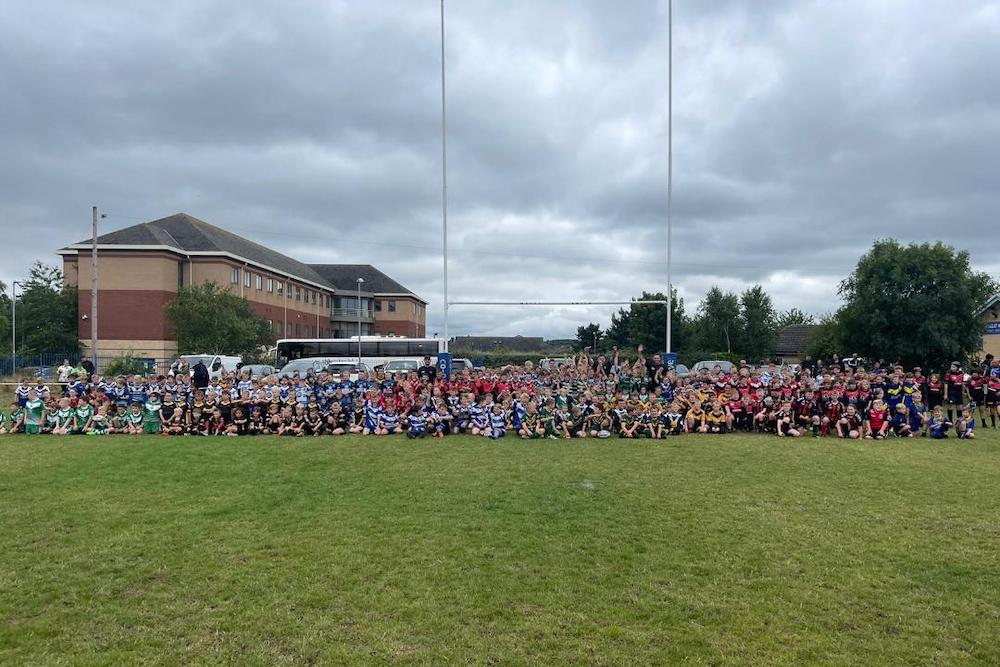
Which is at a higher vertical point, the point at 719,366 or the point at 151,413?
the point at 719,366

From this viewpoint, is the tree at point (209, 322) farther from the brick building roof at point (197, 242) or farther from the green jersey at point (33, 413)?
the green jersey at point (33, 413)

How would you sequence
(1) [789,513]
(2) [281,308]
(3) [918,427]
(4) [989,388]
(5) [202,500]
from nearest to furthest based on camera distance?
(1) [789,513], (5) [202,500], (3) [918,427], (4) [989,388], (2) [281,308]

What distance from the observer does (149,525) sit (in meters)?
6.67

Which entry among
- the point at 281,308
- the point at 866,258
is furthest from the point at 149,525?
the point at 281,308

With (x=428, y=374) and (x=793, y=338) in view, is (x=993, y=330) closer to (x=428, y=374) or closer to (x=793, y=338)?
(x=428, y=374)

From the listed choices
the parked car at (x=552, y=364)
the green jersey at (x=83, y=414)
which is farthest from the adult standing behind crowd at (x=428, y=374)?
the green jersey at (x=83, y=414)

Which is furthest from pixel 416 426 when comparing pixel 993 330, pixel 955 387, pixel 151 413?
pixel 993 330

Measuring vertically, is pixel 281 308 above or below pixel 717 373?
above

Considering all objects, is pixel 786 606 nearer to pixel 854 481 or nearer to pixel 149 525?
pixel 854 481

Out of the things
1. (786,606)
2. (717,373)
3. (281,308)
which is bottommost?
(786,606)

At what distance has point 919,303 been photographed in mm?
27422

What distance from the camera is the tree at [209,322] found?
4131 cm

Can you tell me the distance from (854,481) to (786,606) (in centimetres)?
510

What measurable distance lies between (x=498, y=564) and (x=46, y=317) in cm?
4852
